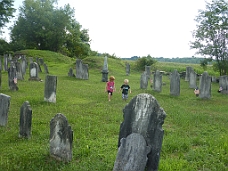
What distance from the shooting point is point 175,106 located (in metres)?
13.3

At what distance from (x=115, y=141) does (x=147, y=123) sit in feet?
8.28

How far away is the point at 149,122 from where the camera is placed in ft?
16.5

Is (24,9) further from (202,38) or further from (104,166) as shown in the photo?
(104,166)

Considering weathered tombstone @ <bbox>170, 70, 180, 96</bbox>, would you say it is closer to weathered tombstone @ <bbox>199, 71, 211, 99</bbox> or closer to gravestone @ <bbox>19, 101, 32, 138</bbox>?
weathered tombstone @ <bbox>199, 71, 211, 99</bbox>

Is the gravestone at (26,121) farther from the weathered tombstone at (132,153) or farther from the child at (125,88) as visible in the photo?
the child at (125,88)

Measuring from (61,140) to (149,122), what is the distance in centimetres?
228

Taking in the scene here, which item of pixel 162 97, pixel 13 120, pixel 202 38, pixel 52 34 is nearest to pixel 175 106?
pixel 162 97

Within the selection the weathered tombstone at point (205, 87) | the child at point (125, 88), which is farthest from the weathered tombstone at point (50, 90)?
the weathered tombstone at point (205, 87)

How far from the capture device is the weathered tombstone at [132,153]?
496cm

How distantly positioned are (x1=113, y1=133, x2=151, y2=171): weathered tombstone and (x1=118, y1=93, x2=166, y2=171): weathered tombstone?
11cm

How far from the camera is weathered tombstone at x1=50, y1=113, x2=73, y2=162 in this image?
6.07m

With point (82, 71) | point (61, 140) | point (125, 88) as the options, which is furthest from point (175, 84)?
point (61, 140)

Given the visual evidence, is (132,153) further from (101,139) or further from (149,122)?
(101,139)

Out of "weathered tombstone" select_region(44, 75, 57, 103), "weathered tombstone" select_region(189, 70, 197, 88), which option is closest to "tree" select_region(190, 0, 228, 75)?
"weathered tombstone" select_region(189, 70, 197, 88)
